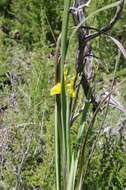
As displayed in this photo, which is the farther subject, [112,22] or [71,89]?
[71,89]

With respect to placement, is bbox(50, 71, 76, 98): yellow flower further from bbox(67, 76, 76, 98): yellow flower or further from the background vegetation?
the background vegetation

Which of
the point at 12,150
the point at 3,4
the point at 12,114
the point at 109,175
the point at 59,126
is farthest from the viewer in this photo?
the point at 3,4

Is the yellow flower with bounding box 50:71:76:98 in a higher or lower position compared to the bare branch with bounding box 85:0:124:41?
lower

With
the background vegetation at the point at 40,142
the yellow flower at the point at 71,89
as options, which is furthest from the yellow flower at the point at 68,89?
the background vegetation at the point at 40,142

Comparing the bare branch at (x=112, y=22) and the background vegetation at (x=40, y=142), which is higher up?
the bare branch at (x=112, y=22)

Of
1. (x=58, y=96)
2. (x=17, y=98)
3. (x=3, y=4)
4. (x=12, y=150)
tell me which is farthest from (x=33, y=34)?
(x=58, y=96)

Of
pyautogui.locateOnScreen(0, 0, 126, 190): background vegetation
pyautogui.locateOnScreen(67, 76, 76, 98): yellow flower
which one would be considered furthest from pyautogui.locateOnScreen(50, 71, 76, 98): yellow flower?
pyautogui.locateOnScreen(0, 0, 126, 190): background vegetation

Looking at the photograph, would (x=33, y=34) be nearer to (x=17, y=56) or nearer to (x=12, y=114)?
(x=17, y=56)

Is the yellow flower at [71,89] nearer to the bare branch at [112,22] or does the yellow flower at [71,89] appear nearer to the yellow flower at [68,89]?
the yellow flower at [68,89]

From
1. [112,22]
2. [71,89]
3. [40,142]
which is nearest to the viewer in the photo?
[112,22]

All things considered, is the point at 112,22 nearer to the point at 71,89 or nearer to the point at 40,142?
the point at 71,89

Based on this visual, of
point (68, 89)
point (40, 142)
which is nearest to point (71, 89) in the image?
point (68, 89)
